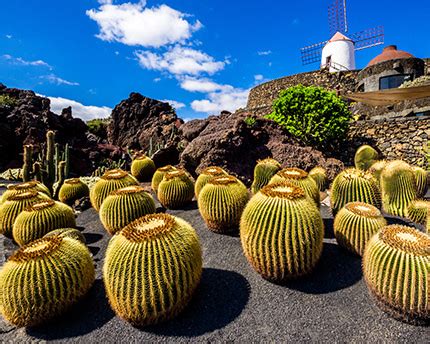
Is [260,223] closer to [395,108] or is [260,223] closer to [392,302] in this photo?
[392,302]

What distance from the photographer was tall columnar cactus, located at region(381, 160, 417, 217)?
16.6 feet

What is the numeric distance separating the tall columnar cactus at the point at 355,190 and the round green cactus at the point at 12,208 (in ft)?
18.5

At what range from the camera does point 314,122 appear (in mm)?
11430

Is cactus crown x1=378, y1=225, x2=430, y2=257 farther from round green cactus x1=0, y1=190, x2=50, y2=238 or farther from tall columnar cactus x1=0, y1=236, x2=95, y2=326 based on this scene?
round green cactus x1=0, y1=190, x2=50, y2=238

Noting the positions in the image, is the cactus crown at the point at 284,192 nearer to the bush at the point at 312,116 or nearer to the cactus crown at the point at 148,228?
the cactus crown at the point at 148,228

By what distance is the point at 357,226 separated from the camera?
353cm

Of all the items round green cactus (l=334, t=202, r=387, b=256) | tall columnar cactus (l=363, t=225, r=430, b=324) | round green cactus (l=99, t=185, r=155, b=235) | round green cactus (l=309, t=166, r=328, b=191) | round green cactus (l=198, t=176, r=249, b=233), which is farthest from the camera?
round green cactus (l=309, t=166, r=328, b=191)

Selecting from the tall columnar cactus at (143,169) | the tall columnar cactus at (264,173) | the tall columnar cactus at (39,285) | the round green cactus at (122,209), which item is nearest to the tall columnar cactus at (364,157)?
the tall columnar cactus at (264,173)

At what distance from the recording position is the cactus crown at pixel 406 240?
2.56 meters

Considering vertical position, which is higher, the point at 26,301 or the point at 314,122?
the point at 314,122

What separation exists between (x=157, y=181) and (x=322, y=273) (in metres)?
4.89

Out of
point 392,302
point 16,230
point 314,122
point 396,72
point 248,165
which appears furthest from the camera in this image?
point 396,72

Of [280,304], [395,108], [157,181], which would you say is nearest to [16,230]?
[157,181]

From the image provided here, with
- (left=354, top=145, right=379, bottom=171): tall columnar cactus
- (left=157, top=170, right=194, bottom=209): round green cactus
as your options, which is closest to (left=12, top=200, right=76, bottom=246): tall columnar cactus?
(left=157, top=170, right=194, bottom=209): round green cactus
